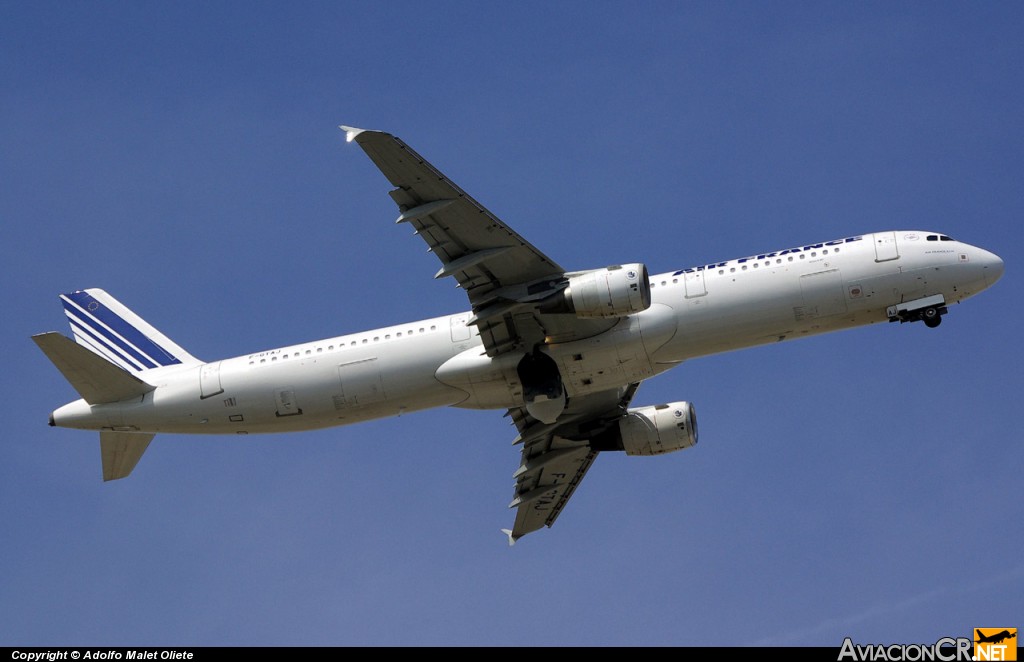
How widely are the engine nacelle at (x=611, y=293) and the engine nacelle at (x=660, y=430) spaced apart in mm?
10382

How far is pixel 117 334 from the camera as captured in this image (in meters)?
53.6

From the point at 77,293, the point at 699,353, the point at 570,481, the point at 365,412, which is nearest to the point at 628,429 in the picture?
the point at 570,481

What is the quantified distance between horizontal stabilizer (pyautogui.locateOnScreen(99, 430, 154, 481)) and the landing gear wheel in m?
30.2

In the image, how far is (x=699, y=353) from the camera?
4766 centimetres

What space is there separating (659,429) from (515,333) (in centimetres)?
1024

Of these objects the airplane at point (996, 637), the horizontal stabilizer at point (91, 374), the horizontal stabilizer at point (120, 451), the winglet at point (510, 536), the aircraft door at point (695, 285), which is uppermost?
the horizontal stabilizer at point (91, 374)

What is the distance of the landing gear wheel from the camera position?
47031 millimetres

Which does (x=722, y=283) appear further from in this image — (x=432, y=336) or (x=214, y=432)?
(x=214, y=432)

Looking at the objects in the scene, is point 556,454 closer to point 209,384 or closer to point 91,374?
point 209,384

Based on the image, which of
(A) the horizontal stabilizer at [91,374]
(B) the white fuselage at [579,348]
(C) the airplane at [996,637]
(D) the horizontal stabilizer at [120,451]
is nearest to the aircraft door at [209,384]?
(B) the white fuselage at [579,348]

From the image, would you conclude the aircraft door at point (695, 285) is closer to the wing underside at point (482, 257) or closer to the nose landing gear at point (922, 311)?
the wing underside at point (482, 257)

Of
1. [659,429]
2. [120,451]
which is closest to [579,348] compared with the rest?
[659,429]

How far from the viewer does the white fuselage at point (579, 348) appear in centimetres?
4684

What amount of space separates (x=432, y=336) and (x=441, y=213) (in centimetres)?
613
